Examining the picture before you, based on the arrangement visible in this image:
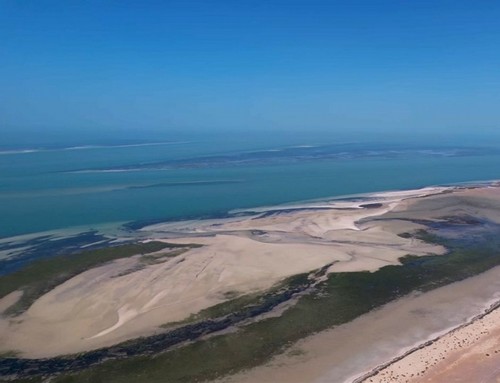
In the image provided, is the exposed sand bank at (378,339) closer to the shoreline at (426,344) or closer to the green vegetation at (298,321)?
the shoreline at (426,344)

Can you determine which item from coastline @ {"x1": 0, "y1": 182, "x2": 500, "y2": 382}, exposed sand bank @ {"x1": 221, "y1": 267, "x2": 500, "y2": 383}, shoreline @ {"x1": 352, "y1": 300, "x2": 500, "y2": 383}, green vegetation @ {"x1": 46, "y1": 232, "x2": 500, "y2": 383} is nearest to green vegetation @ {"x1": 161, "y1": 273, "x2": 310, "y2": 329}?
green vegetation @ {"x1": 46, "y1": 232, "x2": 500, "y2": 383}

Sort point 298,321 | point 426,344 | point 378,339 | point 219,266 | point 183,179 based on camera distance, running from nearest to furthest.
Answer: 1. point 426,344
2. point 378,339
3. point 298,321
4. point 219,266
5. point 183,179

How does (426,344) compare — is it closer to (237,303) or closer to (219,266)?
(237,303)

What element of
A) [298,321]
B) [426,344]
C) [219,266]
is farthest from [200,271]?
[426,344]

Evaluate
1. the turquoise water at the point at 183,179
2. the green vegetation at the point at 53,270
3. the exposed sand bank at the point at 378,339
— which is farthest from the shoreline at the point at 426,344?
the turquoise water at the point at 183,179

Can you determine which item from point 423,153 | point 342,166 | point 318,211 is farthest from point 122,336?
point 423,153

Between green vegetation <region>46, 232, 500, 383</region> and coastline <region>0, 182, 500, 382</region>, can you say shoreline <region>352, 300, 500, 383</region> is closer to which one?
coastline <region>0, 182, 500, 382</region>
